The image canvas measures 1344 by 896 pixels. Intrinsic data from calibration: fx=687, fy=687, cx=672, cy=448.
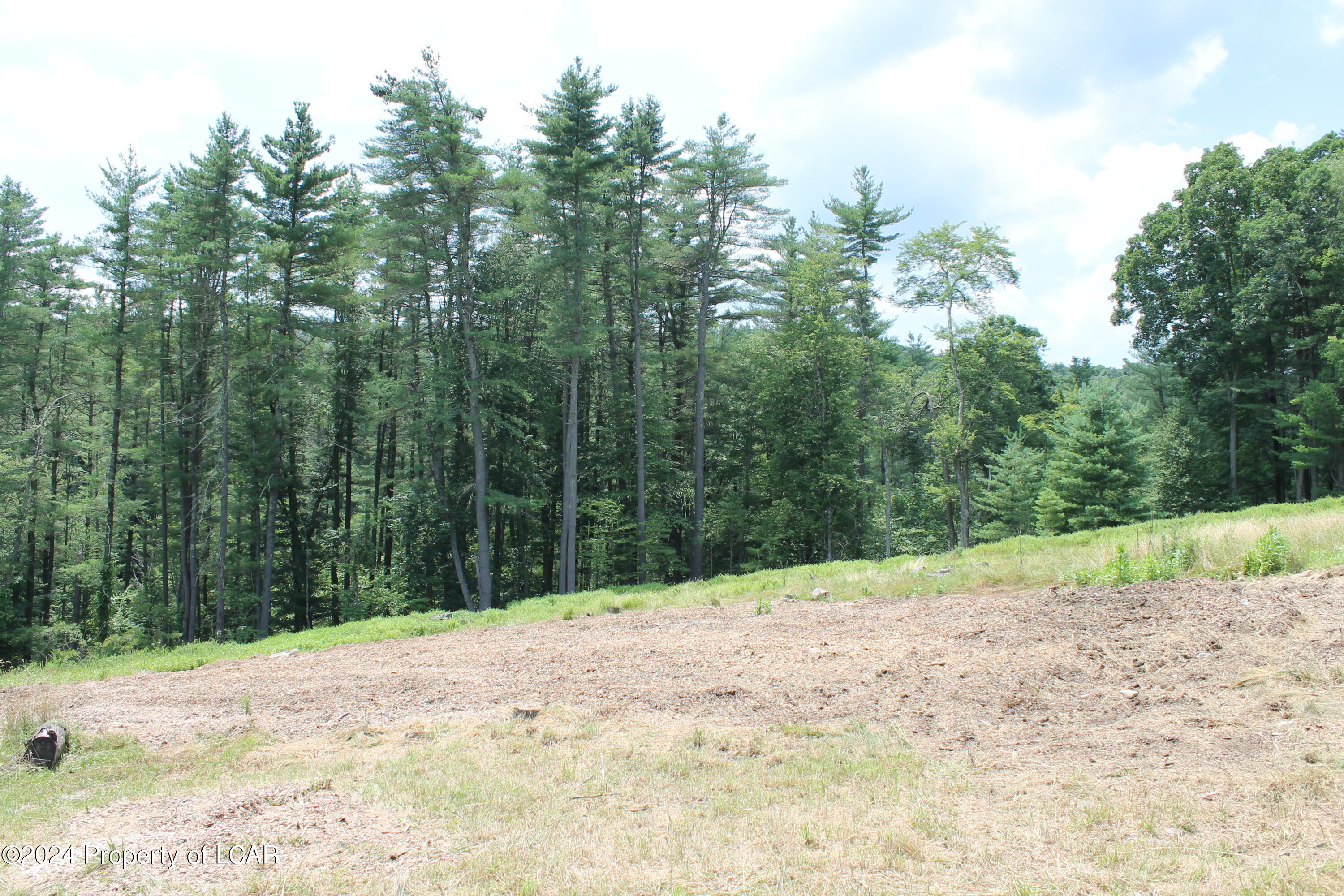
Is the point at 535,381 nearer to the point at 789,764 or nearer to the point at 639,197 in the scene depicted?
the point at 639,197

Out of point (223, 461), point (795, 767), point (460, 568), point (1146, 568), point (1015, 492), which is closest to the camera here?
Answer: point (795, 767)

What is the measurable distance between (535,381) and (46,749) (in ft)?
65.1

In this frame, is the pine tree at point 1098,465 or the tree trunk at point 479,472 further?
the tree trunk at point 479,472

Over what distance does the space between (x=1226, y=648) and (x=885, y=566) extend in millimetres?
8417

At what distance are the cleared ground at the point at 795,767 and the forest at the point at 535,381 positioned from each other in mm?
12942

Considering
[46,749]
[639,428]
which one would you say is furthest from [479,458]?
[46,749]

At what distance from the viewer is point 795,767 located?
4699 mm

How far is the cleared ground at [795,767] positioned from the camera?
3.36 m

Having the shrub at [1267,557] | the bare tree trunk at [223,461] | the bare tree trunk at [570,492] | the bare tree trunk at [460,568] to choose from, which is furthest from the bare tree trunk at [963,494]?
the bare tree trunk at [223,461]

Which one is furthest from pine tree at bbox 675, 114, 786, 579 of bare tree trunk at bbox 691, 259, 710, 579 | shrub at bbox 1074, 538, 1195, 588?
shrub at bbox 1074, 538, 1195, 588

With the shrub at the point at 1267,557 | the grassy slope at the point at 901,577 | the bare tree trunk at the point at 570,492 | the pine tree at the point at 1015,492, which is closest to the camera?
the shrub at the point at 1267,557

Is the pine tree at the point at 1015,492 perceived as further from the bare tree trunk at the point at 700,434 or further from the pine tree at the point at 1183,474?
the bare tree trunk at the point at 700,434

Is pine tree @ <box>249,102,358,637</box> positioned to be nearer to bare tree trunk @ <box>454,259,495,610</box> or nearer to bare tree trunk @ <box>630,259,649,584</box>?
bare tree trunk @ <box>454,259,495,610</box>

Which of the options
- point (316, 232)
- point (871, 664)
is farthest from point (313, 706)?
point (316, 232)
